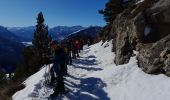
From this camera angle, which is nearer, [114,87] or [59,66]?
[114,87]

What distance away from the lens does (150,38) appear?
20219 millimetres

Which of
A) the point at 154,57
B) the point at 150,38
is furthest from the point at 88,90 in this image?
the point at 150,38

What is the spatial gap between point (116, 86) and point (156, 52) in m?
2.94

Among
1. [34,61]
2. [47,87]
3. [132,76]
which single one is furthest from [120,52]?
[34,61]

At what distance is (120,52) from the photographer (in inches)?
878

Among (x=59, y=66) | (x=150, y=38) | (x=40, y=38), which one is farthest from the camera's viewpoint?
(x=40, y=38)

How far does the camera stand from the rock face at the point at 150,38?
55.0 ft

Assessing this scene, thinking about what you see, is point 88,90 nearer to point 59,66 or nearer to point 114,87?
point 114,87

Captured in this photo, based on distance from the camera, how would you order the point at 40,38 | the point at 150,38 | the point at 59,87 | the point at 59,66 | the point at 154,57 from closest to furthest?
the point at 59,87 → the point at 154,57 → the point at 59,66 → the point at 150,38 → the point at 40,38

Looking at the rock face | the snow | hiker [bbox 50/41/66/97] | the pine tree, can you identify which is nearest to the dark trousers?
hiker [bbox 50/41/66/97]

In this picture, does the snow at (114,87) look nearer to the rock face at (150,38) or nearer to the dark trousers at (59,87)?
the dark trousers at (59,87)

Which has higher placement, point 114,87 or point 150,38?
point 150,38

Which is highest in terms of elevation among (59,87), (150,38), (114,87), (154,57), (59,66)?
(150,38)

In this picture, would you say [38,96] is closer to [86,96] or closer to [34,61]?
[86,96]
